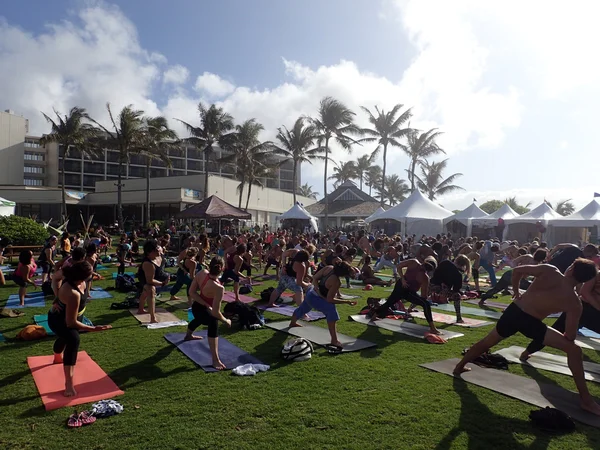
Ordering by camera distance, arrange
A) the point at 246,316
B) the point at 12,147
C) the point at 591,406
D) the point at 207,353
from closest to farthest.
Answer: the point at 591,406, the point at 207,353, the point at 246,316, the point at 12,147

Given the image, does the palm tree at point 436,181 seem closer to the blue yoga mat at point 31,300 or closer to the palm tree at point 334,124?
the palm tree at point 334,124

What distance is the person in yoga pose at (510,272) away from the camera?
7887mm

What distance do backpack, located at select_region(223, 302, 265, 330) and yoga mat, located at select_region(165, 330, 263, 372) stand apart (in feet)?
2.58

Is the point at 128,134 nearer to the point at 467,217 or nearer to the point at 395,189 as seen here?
the point at 467,217

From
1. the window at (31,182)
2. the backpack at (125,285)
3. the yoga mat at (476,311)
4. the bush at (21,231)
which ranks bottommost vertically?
the yoga mat at (476,311)

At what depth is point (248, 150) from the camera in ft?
125

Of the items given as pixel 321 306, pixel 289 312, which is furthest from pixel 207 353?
pixel 289 312

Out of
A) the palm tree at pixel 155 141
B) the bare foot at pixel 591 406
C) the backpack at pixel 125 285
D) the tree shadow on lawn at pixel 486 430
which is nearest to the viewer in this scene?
the tree shadow on lawn at pixel 486 430

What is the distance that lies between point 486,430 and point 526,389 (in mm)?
1260

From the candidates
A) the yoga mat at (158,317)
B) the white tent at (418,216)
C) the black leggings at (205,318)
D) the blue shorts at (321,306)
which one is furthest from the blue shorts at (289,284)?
the white tent at (418,216)

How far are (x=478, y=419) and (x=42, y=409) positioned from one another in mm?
4335

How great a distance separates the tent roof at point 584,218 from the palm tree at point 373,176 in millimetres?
43115

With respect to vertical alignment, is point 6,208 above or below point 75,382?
above

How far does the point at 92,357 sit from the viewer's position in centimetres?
605
